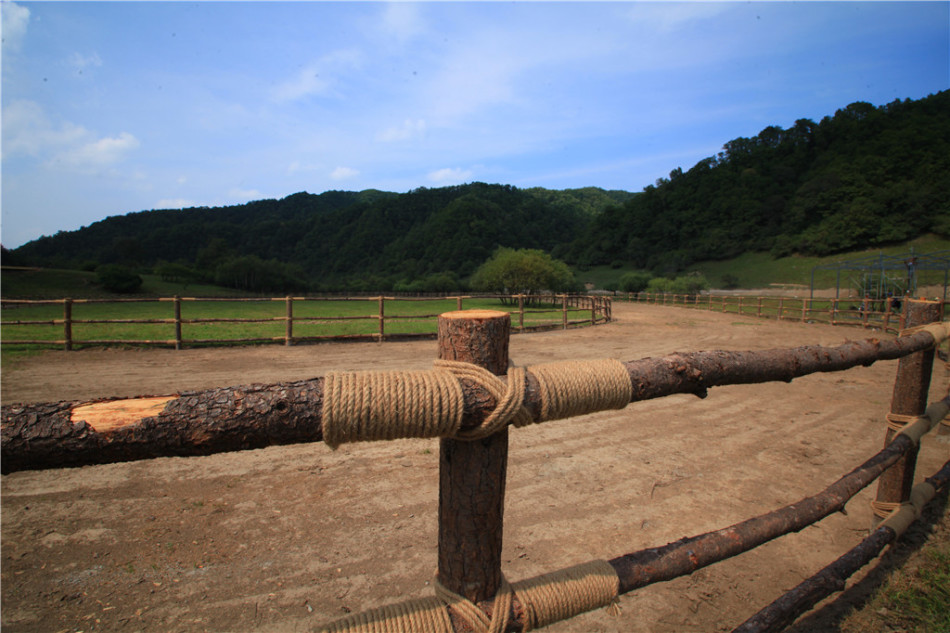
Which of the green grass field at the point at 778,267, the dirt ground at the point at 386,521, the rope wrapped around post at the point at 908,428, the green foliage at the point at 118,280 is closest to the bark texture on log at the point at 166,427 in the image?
the dirt ground at the point at 386,521

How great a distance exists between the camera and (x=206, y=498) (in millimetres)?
2787

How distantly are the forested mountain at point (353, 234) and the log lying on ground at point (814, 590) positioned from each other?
5841 cm

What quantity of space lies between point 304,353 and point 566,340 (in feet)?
19.2

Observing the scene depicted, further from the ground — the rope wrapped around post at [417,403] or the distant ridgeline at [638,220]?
the distant ridgeline at [638,220]

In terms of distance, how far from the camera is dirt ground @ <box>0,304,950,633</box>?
1902mm

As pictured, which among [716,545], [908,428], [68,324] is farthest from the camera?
[68,324]

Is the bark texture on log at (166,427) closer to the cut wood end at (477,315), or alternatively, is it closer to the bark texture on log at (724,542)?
the cut wood end at (477,315)

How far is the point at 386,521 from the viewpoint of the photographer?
8.36 ft

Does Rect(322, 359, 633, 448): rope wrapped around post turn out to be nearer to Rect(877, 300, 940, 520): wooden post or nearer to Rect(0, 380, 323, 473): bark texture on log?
Rect(0, 380, 323, 473): bark texture on log

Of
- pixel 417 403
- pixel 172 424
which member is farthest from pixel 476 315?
pixel 172 424

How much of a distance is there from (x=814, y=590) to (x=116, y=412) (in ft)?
7.17

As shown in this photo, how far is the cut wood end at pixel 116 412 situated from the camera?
0.77 metres

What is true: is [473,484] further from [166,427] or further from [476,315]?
[166,427]

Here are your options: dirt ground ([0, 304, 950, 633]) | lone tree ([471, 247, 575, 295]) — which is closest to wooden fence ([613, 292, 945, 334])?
dirt ground ([0, 304, 950, 633])
